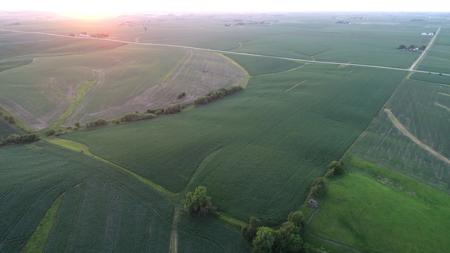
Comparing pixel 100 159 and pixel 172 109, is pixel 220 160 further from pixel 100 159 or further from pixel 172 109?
pixel 172 109

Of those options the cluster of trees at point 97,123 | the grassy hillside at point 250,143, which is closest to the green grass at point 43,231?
the grassy hillside at point 250,143

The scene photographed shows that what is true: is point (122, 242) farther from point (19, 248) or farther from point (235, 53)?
point (235, 53)

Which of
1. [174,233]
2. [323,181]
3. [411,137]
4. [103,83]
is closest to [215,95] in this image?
[103,83]

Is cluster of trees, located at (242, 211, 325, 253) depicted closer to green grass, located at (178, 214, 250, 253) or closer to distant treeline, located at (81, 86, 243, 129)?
green grass, located at (178, 214, 250, 253)

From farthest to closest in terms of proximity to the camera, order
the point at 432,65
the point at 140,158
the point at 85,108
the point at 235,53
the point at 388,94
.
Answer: the point at 235,53, the point at 432,65, the point at 388,94, the point at 85,108, the point at 140,158

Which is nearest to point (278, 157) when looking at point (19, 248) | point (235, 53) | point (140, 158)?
point (140, 158)

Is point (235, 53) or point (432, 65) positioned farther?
point (235, 53)

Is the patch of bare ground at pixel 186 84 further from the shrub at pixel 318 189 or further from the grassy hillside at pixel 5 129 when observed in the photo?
the shrub at pixel 318 189

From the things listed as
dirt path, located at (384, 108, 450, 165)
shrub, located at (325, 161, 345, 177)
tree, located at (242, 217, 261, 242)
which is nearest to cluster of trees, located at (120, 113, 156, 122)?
tree, located at (242, 217, 261, 242)
